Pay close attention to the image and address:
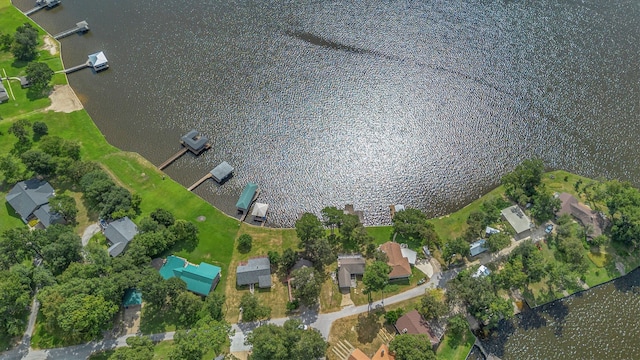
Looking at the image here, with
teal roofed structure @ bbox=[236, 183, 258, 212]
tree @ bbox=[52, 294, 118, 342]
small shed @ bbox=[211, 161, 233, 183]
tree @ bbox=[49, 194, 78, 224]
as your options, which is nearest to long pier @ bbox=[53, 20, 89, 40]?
tree @ bbox=[49, 194, 78, 224]

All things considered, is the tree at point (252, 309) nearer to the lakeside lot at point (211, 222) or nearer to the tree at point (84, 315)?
the lakeside lot at point (211, 222)

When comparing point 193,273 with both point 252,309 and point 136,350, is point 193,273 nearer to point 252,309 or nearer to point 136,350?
point 252,309

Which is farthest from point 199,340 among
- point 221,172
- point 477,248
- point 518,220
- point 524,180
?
point 524,180

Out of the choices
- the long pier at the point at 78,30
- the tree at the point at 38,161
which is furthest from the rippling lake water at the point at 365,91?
the tree at the point at 38,161

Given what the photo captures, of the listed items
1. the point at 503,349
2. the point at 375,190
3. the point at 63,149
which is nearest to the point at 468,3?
the point at 375,190

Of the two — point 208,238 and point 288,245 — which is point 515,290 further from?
point 208,238

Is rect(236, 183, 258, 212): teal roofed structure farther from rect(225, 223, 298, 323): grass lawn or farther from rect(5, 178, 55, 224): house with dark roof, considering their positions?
rect(5, 178, 55, 224): house with dark roof
